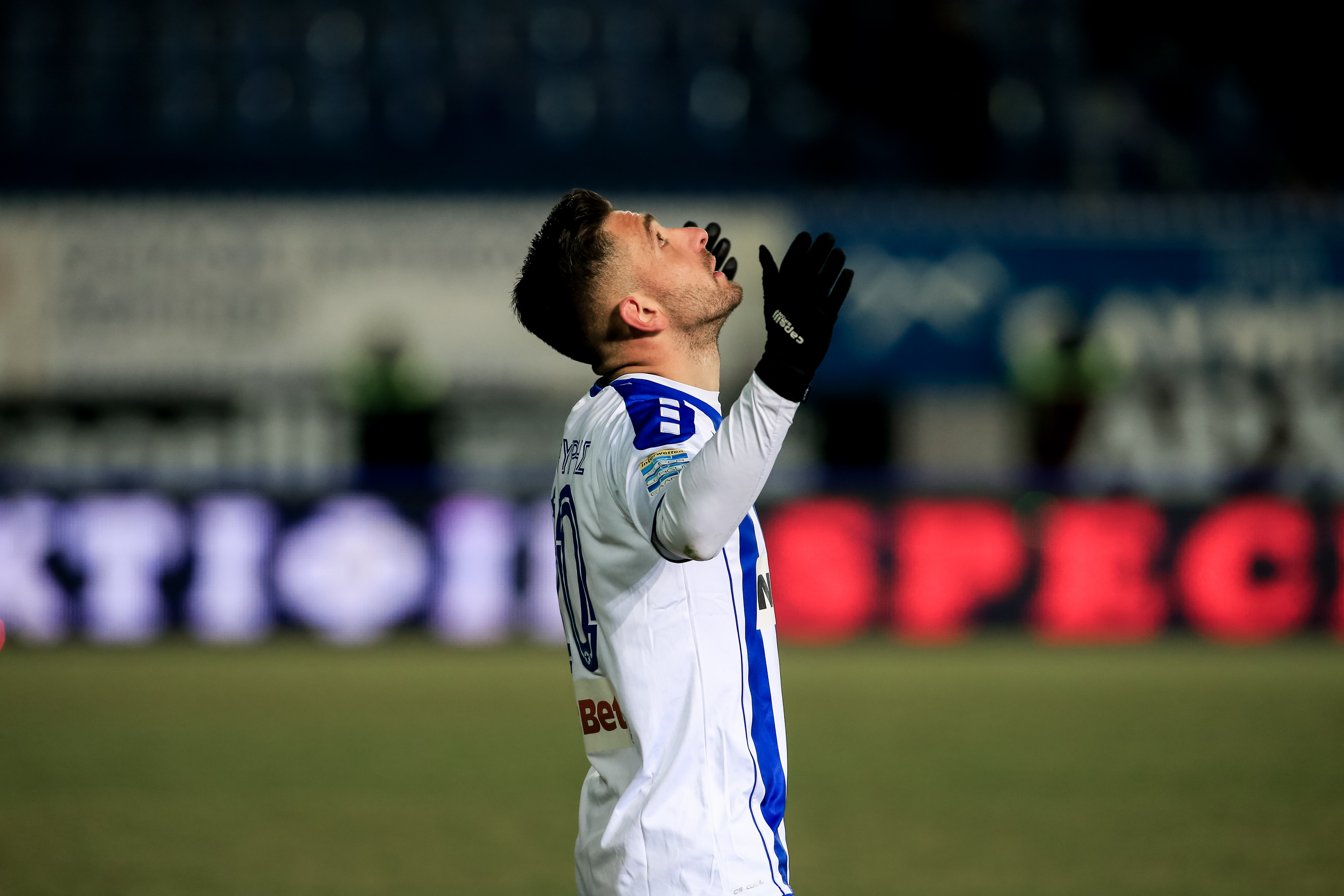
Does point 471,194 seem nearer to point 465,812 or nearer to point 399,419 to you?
point 399,419

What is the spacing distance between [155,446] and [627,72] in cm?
620

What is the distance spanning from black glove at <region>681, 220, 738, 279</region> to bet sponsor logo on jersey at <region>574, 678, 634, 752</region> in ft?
2.47

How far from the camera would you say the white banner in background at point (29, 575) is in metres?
11.6

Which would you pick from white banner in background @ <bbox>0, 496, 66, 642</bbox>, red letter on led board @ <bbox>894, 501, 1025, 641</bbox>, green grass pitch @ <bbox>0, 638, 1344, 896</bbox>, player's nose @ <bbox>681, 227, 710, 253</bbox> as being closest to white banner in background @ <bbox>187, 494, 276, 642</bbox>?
green grass pitch @ <bbox>0, 638, 1344, 896</bbox>

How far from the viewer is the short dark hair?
8.86 feet

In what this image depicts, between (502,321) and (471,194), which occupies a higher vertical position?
(471,194)

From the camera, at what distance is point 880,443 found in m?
14.1

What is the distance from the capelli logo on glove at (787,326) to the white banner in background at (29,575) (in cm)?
1046

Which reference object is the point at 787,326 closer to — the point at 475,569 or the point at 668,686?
the point at 668,686

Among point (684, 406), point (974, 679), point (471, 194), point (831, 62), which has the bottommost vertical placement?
→ point (974, 679)

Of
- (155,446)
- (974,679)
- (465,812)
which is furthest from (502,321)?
(465,812)

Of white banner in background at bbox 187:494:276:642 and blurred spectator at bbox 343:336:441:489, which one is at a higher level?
blurred spectator at bbox 343:336:441:489

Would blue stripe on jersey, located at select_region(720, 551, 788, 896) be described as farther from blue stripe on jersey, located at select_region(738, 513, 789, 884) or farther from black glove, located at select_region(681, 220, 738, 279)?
black glove, located at select_region(681, 220, 738, 279)

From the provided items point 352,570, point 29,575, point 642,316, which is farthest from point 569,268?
point 29,575
